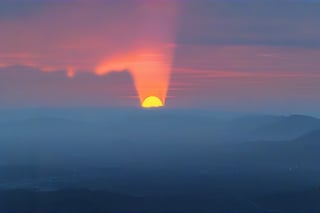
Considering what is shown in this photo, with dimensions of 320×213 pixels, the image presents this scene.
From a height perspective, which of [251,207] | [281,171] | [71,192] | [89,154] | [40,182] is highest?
[89,154]

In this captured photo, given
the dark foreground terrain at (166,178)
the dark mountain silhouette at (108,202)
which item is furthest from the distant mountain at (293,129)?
the dark mountain silhouette at (108,202)

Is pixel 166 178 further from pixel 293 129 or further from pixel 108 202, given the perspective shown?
pixel 293 129

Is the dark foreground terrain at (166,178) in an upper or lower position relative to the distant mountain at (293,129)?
lower

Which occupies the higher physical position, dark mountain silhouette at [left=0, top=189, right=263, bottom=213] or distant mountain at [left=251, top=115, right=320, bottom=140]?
distant mountain at [left=251, top=115, right=320, bottom=140]

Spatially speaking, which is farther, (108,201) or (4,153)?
(4,153)

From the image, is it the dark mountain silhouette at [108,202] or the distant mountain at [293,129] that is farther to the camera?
the distant mountain at [293,129]

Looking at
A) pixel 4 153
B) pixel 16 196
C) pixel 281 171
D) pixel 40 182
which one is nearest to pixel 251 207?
pixel 16 196

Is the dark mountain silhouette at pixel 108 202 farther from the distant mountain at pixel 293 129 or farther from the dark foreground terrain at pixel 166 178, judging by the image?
the distant mountain at pixel 293 129

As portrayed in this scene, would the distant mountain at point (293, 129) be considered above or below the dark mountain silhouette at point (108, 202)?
above

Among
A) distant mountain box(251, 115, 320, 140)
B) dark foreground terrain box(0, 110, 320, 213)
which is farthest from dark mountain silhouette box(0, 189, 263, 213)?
distant mountain box(251, 115, 320, 140)

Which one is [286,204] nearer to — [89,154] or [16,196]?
[16,196]

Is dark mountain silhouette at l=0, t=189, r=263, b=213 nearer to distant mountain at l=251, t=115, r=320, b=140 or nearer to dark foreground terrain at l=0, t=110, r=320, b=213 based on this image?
dark foreground terrain at l=0, t=110, r=320, b=213
